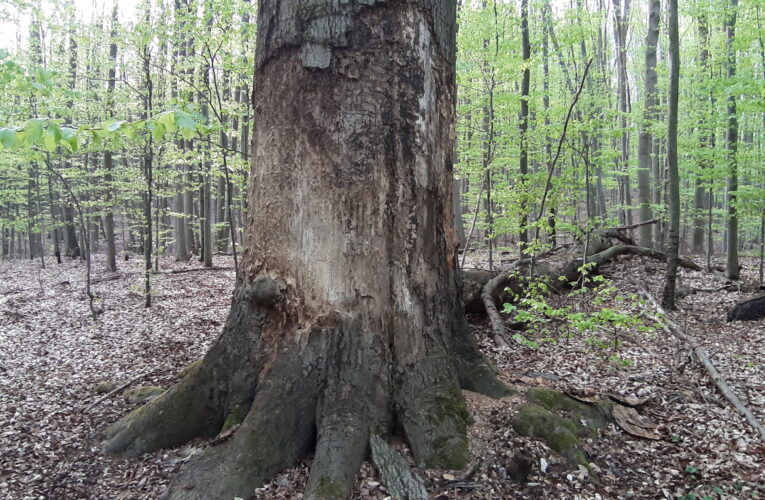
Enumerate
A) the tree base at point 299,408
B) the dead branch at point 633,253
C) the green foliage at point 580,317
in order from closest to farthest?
the tree base at point 299,408
the green foliage at point 580,317
the dead branch at point 633,253

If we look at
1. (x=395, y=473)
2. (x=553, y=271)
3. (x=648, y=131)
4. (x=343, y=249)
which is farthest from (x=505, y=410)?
(x=648, y=131)

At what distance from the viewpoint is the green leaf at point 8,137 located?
1.83 meters

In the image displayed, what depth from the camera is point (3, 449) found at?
10.4 feet

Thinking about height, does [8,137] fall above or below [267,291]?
above

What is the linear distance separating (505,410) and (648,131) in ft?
36.5

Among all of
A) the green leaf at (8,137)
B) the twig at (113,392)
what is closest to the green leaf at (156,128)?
the green leaf at (8,137)

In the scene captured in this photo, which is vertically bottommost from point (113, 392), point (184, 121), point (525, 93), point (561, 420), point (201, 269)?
point (113, 392)

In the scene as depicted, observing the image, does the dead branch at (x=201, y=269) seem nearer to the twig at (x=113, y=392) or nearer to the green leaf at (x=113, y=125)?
the twig at (x=113, y=392)

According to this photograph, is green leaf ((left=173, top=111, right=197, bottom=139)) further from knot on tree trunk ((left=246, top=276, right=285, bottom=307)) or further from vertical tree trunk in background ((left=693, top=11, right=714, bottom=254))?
vertical tree trunk in background ((left=693, top=11, right=714, bottom=254))

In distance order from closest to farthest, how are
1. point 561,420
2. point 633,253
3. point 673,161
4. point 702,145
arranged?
1. point 561,420
2. point 673,161
3. point 633,253
4. point 702,145

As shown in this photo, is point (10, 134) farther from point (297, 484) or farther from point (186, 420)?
point (297, 484)

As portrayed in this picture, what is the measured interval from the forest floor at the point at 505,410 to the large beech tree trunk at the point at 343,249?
0.31 metres

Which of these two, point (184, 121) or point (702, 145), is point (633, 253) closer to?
point (702, 145)

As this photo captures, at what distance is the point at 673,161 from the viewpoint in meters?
6.92
